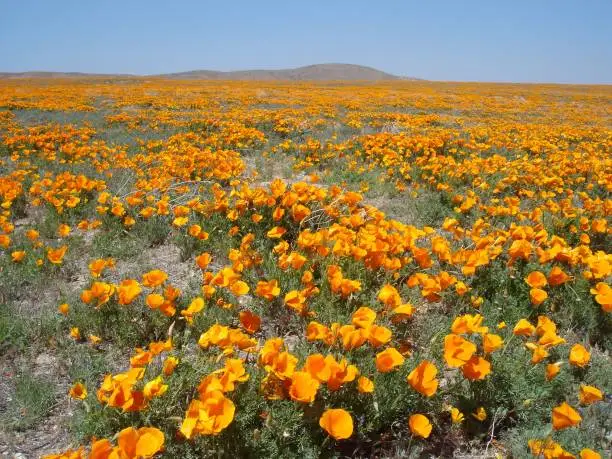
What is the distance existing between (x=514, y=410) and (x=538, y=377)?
0.34 meters

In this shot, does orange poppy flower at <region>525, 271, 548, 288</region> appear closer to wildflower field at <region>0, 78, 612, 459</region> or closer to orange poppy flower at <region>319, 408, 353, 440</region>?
wildflower field at <region>0, 78, 612, 459</region>

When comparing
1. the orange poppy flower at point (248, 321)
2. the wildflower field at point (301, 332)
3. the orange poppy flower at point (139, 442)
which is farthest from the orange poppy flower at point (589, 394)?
the orange poppy flower at point (139, 442)

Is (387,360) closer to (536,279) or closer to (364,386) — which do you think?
(364,386)

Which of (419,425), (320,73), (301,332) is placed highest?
(320,73)

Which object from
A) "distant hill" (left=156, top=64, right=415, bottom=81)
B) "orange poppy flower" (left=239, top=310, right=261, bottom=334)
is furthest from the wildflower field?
"distant hill" (left=156, top=64, right=415, bottom=81)

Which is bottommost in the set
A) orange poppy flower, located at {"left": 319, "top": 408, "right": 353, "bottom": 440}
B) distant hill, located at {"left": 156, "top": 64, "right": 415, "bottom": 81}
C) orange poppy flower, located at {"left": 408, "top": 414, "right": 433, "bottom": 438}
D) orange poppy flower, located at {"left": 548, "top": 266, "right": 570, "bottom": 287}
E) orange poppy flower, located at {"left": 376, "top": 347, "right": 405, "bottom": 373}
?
orange poppy flower, located at {"left": 408, "top": 414, "right": 433, "bottom": 438}

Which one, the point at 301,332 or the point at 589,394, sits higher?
the point at 589,394

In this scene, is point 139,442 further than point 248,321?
No

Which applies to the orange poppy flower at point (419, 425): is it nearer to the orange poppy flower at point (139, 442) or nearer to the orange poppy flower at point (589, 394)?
the orange poppy flower at point (589, 394)

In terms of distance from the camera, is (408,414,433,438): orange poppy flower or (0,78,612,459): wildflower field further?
(0,78,612,459): wildflower field

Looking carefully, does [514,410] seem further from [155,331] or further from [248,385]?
[155,331]

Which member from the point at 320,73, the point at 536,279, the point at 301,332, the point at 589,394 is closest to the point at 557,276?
the point at 536,279

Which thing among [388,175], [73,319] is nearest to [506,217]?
[388,175]

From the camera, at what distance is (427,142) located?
8.82m
